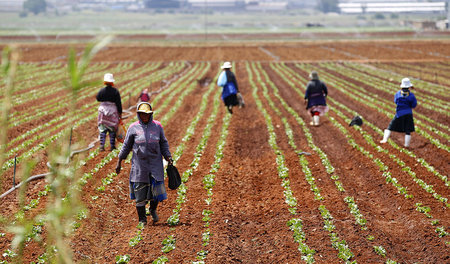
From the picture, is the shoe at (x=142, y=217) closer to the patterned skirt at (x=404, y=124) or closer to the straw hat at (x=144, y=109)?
the straw hat at (x=144, y=109)

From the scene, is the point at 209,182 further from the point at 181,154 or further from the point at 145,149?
the point at 145,149

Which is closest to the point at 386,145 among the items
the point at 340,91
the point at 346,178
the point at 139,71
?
the point at 346,178

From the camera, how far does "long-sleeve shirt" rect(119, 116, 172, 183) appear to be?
23.6 feet

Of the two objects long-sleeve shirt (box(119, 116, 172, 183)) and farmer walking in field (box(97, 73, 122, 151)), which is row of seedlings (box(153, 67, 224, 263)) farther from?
farmer walking in field (box(97, 73, 122, 151))

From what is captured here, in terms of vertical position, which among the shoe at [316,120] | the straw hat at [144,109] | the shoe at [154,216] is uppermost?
the straw hat at [144,109]

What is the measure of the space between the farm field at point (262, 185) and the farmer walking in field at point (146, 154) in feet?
2.12

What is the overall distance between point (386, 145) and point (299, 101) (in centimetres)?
903

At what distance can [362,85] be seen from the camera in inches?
1146

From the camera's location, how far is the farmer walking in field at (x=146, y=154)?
282 inches

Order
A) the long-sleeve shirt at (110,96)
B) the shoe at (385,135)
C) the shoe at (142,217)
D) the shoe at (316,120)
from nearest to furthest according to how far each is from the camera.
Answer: the shoe at (142,217) → the long-sleeve shirt at (110,96) → the shoe at (385,135) → the shoe at (316,120)

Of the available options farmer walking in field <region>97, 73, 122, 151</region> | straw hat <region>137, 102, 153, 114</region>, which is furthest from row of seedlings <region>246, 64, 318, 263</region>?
farmer walking in field <region>97, 73, 122, 151</region>

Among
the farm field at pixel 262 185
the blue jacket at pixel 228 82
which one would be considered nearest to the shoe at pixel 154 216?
the farm field at pixel 262 185

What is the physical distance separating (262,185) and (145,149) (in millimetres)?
3682

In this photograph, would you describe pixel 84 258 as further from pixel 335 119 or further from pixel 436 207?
pixel 335 119
